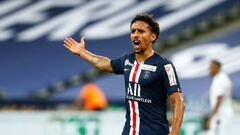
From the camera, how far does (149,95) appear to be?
534 cm

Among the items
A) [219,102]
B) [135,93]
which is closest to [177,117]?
[135,93]

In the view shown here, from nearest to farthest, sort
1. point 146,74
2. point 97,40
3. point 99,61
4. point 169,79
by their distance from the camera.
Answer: point 169,79 < point 146,74 < point 99,61 < point 97,40

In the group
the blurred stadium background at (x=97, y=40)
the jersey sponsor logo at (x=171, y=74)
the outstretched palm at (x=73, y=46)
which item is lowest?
the jersey sponsor logo at (x=171, y=74)

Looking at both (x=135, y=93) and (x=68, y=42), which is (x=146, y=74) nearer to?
(x=135, y=93)

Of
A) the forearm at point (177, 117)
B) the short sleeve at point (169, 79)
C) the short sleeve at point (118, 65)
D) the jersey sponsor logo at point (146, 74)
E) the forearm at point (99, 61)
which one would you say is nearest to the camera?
the forearm at point (177, 117)

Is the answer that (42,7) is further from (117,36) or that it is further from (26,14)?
(117,36)

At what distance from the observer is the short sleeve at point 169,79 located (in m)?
5.25

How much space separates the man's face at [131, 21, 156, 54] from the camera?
17.4 feet

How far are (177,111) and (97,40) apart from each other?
11.9 meters

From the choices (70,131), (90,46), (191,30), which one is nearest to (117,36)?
(90,46)

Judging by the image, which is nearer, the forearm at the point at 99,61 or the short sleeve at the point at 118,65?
the short sleeve at the point at 118,65

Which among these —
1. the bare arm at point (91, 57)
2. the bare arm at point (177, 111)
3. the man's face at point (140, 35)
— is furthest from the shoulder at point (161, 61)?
the bare arm at point (91, 57)

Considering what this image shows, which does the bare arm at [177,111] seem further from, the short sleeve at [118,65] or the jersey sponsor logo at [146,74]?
the short sleeve at [118,65]

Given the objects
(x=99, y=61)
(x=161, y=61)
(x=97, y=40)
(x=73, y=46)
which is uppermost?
(x=97, y=40)
